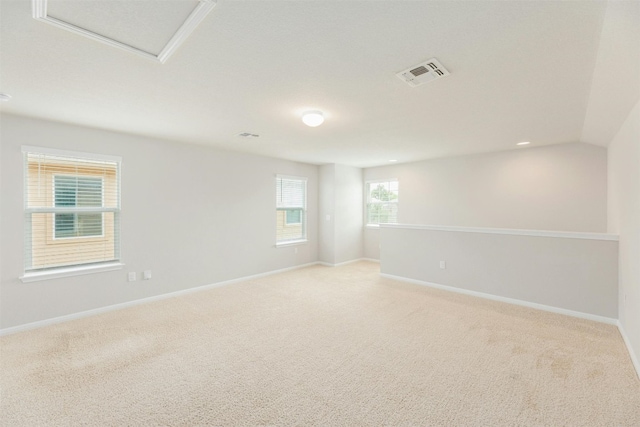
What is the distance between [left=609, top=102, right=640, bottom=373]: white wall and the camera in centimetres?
243

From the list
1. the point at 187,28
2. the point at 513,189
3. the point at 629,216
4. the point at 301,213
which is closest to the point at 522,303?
the point at 629,216

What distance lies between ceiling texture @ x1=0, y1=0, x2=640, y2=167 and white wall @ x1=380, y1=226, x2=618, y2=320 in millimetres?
1548

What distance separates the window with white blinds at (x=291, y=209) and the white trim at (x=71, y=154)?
2.87 meters

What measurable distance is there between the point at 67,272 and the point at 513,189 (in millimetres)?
6817

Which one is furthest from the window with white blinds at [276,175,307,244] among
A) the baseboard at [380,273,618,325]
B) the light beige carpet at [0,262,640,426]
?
the light beige carpet at [0,262,640,426]

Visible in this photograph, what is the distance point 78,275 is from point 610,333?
625cm

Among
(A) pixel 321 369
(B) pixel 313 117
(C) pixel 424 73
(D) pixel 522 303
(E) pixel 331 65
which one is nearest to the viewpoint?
(E) pixel 331 65

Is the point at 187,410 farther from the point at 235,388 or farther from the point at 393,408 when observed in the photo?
the point at 393,408

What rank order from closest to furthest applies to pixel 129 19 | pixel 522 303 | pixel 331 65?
1. pixel 129 19
2. pixel 331 65
3. pixel 522 303

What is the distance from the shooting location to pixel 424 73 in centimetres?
212

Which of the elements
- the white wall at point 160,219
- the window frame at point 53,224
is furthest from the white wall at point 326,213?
the window frame at point 53,224

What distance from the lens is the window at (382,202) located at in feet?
22.2

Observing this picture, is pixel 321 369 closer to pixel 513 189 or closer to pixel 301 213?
pixel 301 213

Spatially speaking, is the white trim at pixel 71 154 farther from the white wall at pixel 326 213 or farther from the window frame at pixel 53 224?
the white wall at pixel 326 213
